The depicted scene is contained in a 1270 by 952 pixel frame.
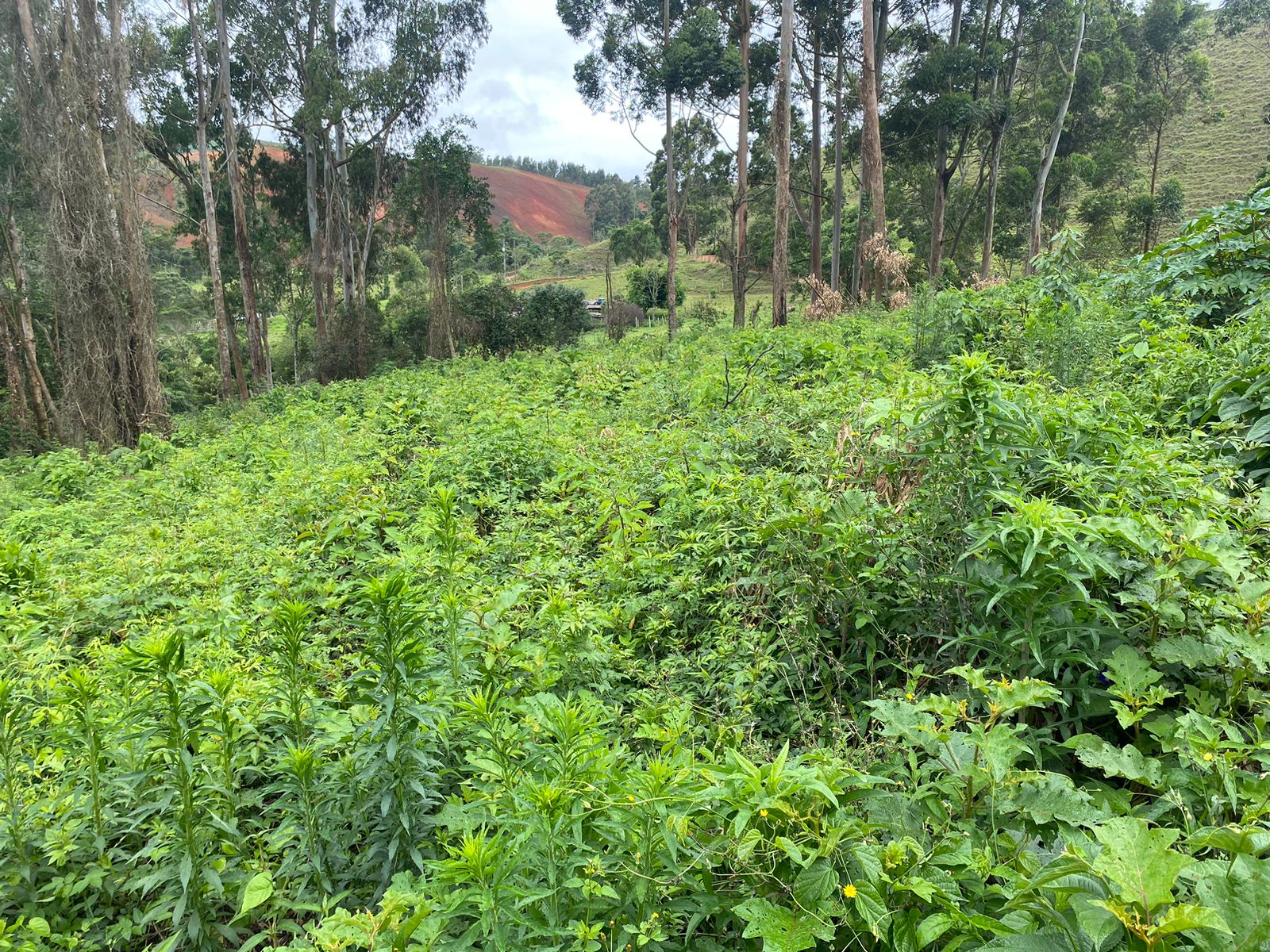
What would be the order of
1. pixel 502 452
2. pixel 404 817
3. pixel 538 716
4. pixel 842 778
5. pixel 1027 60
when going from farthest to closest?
pixel 1027 60 < pixel 502 452 < pixel 538 716 < pixel 404 817 < pixel 842 778

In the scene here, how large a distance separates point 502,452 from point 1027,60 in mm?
30232

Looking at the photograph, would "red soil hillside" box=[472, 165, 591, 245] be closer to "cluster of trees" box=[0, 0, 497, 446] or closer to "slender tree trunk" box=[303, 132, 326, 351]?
"cluster of trees" box=[0, 0, 497, 446]

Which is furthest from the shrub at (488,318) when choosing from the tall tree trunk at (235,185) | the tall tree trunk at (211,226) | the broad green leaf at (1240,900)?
the broad green leaf at (1240,900)

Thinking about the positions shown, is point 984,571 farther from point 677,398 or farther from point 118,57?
point 118,57

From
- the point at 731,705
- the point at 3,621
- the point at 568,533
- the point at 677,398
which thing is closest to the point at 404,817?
the point at 731,705

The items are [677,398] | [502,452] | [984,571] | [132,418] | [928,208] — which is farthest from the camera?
[928,208]

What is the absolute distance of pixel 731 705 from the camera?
2.48 metres

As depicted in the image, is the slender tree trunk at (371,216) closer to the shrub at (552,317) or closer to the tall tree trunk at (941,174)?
the shrub at (552,317)

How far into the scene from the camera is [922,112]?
2395 centimetres

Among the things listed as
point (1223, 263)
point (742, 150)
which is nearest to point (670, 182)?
point (742, 150)

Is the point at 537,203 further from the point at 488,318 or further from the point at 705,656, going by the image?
the point at 705,656

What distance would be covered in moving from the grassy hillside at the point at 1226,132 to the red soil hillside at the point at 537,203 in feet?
254

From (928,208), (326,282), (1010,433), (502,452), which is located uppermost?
(928,208)

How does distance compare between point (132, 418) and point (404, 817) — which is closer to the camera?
point (404, 817)
